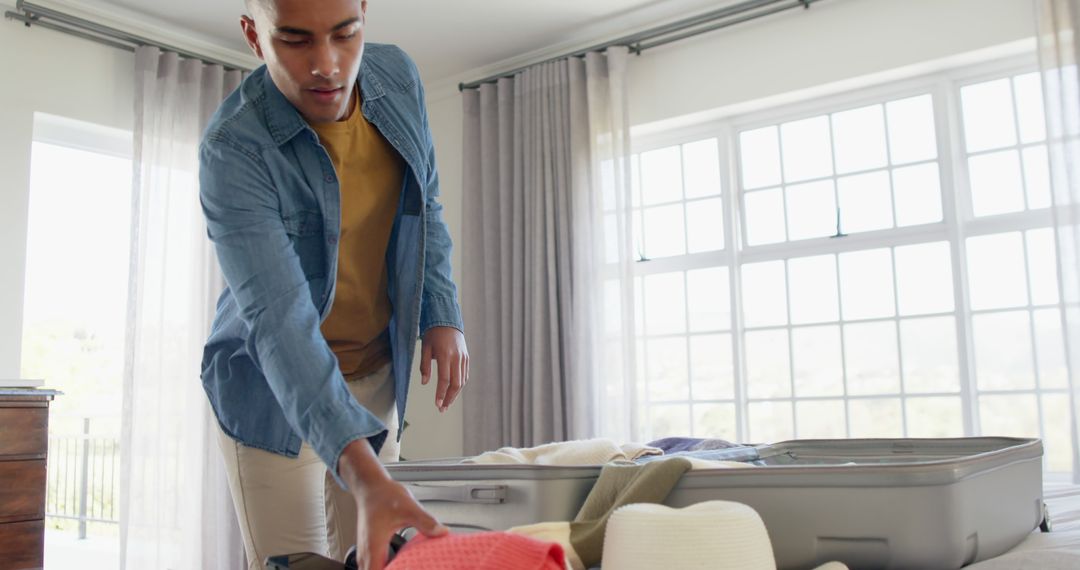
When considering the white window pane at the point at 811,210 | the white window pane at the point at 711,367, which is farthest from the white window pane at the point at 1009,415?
the white window pane at the point at 711,367

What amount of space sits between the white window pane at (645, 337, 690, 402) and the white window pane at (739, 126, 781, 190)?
0.80 m

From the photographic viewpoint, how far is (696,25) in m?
4.10

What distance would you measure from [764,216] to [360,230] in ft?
10.2

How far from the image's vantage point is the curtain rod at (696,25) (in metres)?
3.90

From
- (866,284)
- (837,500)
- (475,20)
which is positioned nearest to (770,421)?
(866,284)

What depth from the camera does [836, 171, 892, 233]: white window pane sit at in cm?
382

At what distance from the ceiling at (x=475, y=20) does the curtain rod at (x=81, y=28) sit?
0.12 metres

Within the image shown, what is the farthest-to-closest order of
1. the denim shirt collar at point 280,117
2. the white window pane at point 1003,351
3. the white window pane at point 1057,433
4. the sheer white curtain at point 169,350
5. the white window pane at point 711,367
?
the white window pane at point 711,367
the sheer white curtain at point 169,350
the white window pane at point 1003,351
the white window pane at point 1057,433
the denim shirt collar at point 280,117

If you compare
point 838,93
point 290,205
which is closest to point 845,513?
point 290,205

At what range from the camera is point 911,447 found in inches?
50.1

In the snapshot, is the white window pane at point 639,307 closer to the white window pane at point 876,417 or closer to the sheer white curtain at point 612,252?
the sheer white curtain at point 612,252

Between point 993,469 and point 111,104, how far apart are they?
13.8 ft

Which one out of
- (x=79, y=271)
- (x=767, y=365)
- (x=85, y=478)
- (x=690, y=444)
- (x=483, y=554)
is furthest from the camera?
(x=85, y=478)

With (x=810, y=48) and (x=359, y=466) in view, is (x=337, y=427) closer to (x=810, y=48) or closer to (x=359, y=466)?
(x=359, y=466)
